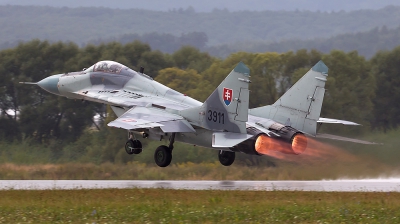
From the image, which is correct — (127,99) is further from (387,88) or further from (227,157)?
(387,88)

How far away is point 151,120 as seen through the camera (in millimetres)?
20219

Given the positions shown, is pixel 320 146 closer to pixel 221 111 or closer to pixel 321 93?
pixel 321 93

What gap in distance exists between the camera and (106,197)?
617 inches

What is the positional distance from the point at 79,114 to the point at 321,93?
2459cm

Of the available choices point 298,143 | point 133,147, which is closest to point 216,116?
point 298,143

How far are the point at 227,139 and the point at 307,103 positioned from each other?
3.15 meters

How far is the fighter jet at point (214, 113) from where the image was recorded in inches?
755

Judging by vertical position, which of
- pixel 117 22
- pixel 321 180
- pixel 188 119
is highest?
pixel 117 22

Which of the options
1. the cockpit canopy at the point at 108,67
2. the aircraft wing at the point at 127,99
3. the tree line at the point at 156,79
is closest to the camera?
the aircraft wing at the point at 127,99

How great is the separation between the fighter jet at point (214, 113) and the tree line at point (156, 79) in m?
13.4

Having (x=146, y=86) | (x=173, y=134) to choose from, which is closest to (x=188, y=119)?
(x=173, y=134)

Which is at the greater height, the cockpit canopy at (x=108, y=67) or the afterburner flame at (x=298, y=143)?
the cockpit canopy at (x=108, y=67)

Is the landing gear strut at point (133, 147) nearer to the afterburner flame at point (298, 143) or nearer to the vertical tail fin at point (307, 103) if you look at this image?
the vertical tail fin at point (307, 103)

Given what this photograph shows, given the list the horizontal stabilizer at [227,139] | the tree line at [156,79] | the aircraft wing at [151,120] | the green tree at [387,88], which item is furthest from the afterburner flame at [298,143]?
the green tree at [387,88]
